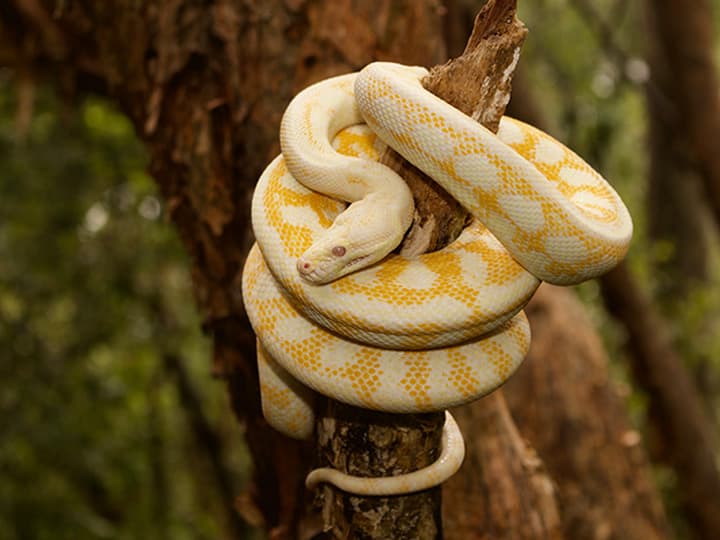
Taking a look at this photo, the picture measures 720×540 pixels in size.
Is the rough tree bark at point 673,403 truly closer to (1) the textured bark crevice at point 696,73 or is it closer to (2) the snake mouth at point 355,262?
(1) the textured bark crevice at point 696,73

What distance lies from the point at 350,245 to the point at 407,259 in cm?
18

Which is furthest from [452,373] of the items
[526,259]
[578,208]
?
[578,208]

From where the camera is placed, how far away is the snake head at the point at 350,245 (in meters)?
1.55

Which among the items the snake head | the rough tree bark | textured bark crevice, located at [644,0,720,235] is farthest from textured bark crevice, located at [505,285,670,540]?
the snake head

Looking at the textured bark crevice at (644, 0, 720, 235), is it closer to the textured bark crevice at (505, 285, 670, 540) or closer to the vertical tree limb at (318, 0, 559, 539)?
the textured bark crevice at (505, 285, 670, 540)

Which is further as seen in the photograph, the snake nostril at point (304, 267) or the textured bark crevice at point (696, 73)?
the textured bark crevice at point (696, 73)

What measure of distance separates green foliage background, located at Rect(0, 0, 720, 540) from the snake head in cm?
352

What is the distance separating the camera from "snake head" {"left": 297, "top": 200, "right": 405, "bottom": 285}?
1.55 m

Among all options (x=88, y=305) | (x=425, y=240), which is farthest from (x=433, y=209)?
(x=88, y=305)

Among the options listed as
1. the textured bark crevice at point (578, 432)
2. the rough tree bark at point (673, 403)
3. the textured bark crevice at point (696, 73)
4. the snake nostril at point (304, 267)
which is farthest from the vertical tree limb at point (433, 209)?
the textured bark crevice at point (696, 73)

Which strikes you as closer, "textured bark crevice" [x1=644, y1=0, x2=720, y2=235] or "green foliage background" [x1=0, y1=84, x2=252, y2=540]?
"textured bark crevice" [x1=644, y1=0, x2=720, y2=235]

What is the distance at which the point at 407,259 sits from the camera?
172 centimetres

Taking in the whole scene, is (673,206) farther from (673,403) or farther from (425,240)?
(425,240)

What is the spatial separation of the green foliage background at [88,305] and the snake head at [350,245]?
139 inches
